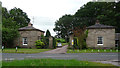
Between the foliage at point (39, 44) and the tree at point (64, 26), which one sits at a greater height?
the tree at point (64, 26)

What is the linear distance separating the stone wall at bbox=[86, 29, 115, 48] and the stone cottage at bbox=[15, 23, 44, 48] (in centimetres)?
1185

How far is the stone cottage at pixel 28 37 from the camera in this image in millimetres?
32094

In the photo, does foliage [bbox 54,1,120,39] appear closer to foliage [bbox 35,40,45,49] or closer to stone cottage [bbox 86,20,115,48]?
stone cottage [bbox 86,20,115,48]

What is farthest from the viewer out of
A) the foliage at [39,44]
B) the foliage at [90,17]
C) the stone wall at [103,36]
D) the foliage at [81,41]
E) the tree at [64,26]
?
the tree at [64,26]

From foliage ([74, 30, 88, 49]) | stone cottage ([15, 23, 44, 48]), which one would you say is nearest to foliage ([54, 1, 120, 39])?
foliage ([74, 30, 88, 49])

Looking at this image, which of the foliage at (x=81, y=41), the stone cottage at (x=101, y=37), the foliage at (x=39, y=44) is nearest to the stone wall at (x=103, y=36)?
the stone cottage at (x=101, y=37)

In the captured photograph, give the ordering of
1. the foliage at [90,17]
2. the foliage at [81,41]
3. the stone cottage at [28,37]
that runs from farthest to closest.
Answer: the foliage at [90,17] < the stone cottage at [28,37] < the foliage at [81,41]

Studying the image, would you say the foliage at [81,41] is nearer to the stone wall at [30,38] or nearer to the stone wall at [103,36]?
the stone wall at [103,36]

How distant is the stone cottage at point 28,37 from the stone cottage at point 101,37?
39.2 ft

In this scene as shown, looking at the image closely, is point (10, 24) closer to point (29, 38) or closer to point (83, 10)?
point (29, 38)

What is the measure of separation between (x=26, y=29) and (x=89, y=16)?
1382 inches

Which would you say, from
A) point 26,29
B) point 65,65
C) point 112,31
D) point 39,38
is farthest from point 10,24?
point 65,65

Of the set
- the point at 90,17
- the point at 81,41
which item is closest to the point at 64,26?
the point at 90,17

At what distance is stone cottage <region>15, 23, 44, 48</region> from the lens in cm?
3209
